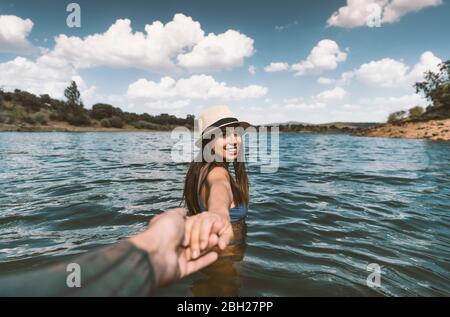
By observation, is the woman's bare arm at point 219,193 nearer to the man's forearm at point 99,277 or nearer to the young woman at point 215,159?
the young woman at point 215,159

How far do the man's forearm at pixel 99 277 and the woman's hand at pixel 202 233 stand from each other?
36 centimetres

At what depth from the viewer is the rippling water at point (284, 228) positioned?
10.8 ft

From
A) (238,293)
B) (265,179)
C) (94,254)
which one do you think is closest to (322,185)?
(265,179)

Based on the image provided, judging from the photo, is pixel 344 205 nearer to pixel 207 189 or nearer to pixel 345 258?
pixel 345 258

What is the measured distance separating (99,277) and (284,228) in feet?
13.8

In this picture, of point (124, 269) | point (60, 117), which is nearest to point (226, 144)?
point (124, 269)

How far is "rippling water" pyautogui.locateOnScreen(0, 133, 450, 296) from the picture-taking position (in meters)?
3.28

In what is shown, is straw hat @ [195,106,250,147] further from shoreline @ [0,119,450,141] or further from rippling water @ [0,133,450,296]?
shoreline @ [0,119,450,141]

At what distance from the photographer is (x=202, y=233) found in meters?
1.84

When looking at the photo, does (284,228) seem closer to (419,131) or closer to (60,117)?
(419,131)

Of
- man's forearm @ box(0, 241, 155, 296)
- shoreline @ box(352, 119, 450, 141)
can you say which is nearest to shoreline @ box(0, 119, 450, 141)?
shoreline @ box(352, 119, 450, 141)

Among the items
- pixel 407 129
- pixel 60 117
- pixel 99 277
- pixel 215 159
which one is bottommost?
pixel 99 277
